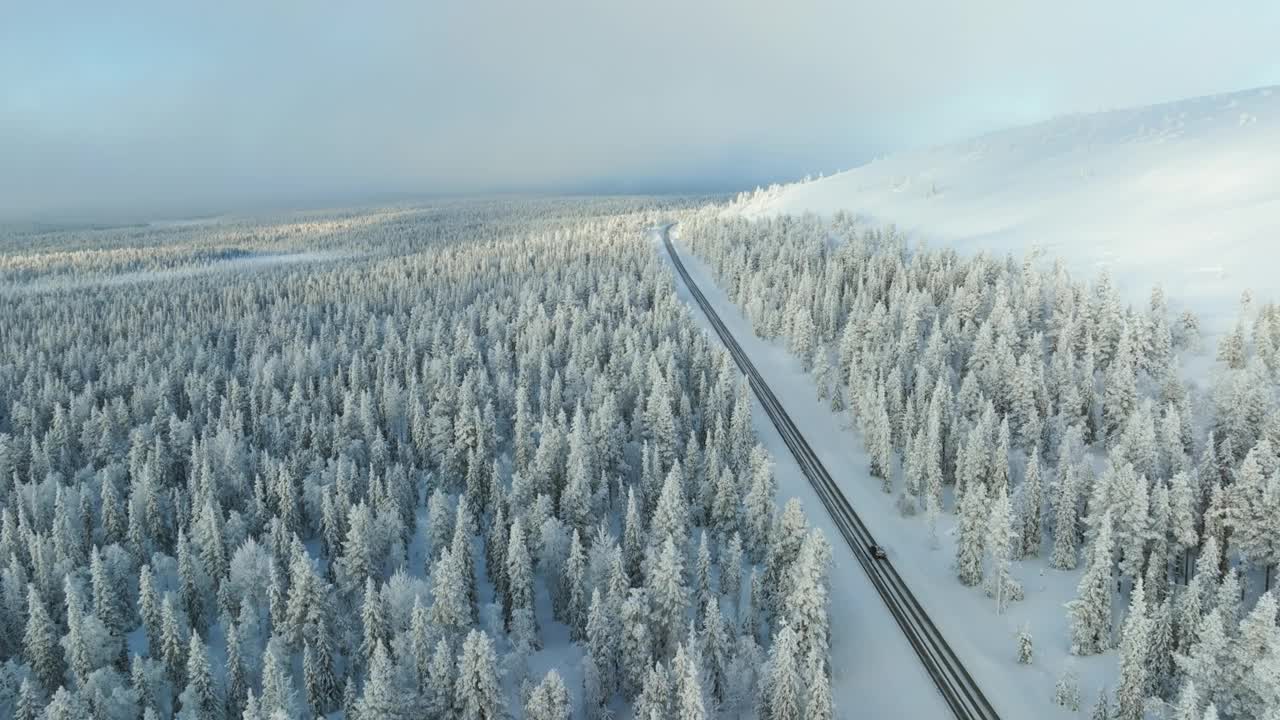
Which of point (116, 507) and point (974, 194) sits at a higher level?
point (974, 194)

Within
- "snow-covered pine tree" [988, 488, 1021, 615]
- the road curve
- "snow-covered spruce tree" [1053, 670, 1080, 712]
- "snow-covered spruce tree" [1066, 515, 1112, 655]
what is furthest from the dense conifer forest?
"snow-covered spruce tree" [1066, 515, 1112, 655]

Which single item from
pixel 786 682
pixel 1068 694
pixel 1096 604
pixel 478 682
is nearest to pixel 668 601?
pixel 786 682

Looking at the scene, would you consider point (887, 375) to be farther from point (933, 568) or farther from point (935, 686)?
→ point (935, 686)

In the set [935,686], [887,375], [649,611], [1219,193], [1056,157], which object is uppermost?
[1056,157]

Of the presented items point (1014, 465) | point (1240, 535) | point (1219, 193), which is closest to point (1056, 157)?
point (1219, 193)

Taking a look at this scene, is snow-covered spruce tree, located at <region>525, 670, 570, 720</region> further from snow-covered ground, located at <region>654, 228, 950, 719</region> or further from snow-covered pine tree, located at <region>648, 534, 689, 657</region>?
snow-covered ground, located at <region>654, 228, 950, 719</region>

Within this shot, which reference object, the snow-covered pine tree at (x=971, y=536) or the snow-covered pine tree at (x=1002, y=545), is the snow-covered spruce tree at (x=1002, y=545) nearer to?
the snow-covered pine tree at (x=1002, y=545)

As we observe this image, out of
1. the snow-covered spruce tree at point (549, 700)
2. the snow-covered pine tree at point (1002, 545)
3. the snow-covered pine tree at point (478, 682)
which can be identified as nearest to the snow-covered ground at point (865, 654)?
the snow-covered pine tree at point (1002, 545)
